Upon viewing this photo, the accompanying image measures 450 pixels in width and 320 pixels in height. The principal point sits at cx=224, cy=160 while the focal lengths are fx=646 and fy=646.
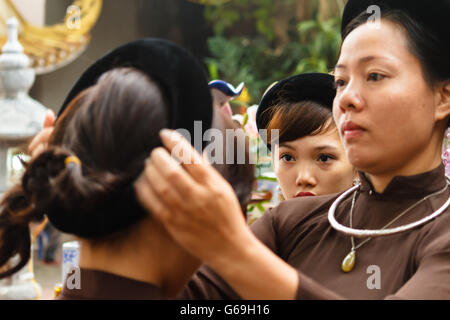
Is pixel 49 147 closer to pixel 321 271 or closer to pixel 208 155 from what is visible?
pixel 208 155

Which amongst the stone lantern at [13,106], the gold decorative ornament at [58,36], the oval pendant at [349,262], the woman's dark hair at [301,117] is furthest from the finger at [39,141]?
the gold decorative ornament at [58,36]

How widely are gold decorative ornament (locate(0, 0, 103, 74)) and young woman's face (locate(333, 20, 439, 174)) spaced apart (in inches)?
202

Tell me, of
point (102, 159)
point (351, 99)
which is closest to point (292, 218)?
point (351, 99)

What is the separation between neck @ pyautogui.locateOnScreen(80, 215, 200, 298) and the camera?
1.04 metres

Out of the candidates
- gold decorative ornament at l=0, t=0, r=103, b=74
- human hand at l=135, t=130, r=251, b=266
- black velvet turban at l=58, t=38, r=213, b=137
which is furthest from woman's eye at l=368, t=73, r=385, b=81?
gold decorative ornament at l=0, t=0, r=103, b=74

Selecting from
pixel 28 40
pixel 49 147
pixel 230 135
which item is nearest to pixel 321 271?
pixel 230 135

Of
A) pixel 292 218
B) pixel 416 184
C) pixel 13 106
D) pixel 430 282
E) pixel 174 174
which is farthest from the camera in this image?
pixel 13 106

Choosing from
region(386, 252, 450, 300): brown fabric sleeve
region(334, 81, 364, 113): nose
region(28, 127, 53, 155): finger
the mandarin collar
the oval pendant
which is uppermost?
region(334, 81, 364, 113): nose

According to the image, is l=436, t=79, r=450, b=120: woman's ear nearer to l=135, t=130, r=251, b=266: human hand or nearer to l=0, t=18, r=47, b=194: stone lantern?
l=135, t=130, r=251, b=266: human hand

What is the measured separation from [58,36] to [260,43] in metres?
2.34

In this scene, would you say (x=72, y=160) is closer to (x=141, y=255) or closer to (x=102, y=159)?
(x=102, y=159)

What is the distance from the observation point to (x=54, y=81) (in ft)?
21.3

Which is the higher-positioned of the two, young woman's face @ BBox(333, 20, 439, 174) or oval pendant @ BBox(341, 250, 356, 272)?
young woman's face @ BBox(333, 20, 439, 174)

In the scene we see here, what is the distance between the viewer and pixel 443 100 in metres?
1.33
